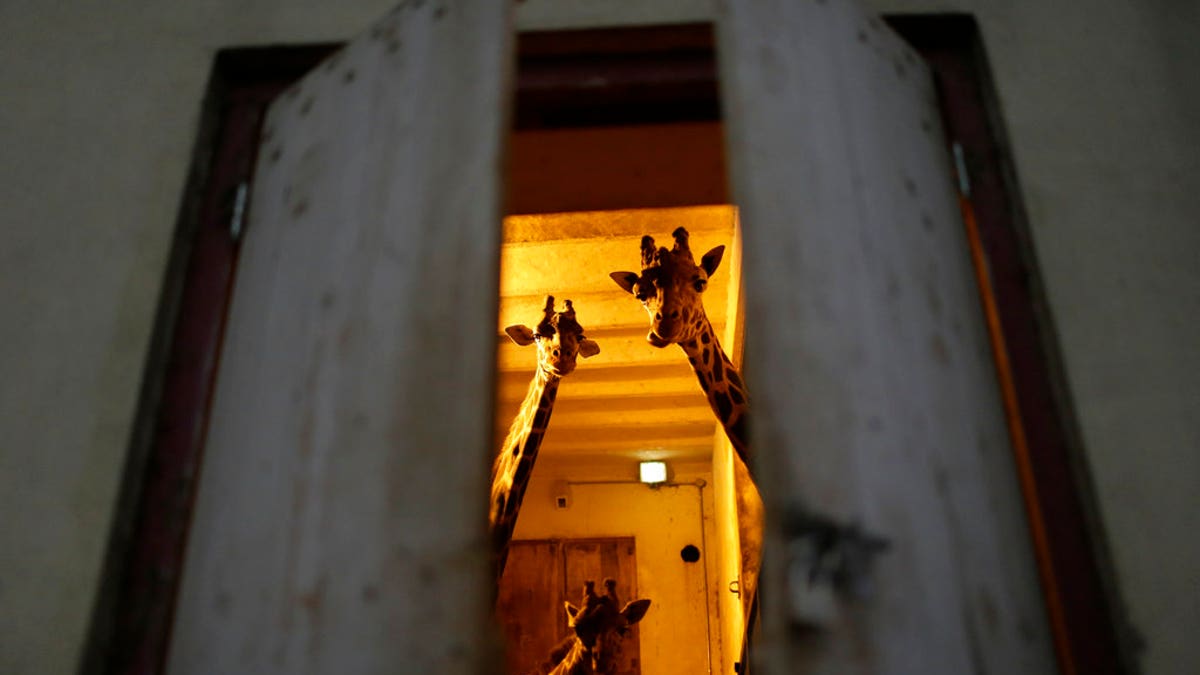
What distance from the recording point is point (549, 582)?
7883 mm

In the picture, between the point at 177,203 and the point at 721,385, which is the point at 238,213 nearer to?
the point at 177,203

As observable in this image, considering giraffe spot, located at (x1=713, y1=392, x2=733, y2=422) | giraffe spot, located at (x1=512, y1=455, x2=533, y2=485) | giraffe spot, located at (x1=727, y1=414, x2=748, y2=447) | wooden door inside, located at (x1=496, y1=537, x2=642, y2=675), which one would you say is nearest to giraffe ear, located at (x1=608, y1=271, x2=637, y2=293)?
giraffe spot, located at (x1=713, y1=392, x2=733, y2=422)

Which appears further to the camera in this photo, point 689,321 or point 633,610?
point 633,610

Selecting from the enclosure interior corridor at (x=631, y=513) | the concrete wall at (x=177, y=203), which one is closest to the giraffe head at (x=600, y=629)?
the enclosure interior corridor at (x=631, y=513)

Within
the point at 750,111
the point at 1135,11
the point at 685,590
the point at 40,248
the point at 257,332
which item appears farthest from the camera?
the point at 685,590

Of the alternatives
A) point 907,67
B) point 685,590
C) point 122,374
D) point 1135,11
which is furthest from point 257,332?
point 685,590

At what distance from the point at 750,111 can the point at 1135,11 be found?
127cm

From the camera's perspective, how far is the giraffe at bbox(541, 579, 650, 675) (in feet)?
16.5

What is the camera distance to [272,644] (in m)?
1.26

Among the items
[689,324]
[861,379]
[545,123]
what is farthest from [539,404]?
[861,379]

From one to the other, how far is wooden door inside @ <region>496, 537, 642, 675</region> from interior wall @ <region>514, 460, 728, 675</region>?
7 cm

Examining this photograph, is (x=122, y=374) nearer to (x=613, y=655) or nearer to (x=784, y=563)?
(x=784, y=563)

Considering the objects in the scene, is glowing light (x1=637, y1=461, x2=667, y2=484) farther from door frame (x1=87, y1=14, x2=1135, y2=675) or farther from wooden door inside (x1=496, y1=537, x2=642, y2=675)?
door frame (x1=87, y1=14, x2=1135, y2=675)

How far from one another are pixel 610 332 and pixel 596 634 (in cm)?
182
